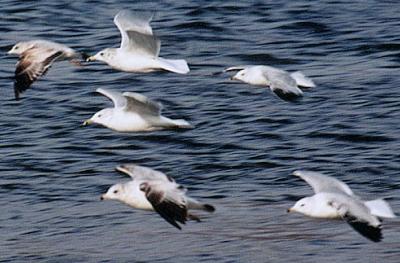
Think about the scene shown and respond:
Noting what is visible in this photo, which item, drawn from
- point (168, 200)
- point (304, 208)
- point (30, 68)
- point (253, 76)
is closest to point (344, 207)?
point (304, 208)

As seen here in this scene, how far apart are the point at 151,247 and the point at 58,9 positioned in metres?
10.0

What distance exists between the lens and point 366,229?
10383mm

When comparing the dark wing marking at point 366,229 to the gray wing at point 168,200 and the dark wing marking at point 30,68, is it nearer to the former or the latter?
the gray wing at point 168,200

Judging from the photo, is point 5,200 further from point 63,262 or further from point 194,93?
point 194,93

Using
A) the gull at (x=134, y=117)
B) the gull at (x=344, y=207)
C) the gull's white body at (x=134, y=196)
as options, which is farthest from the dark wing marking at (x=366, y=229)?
the gull at (x=134, y=117)

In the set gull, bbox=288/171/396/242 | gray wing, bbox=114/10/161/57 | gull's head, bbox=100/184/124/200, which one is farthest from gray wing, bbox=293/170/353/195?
gray wing, bbox=114/10/161/57

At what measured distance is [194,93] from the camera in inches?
698

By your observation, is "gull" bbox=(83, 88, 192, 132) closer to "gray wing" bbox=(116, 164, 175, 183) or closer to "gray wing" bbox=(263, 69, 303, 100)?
"gray wing" bbox=(263, 69, 303, 100)

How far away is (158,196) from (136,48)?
292cm

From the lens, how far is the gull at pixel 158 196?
10.5 meters

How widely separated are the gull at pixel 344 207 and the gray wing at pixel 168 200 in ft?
3.46

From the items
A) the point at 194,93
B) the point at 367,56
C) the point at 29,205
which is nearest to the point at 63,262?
the point at 29,205

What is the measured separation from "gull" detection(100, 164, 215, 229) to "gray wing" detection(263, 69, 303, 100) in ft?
5.59

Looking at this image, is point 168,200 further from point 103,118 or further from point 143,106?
point 103,118
